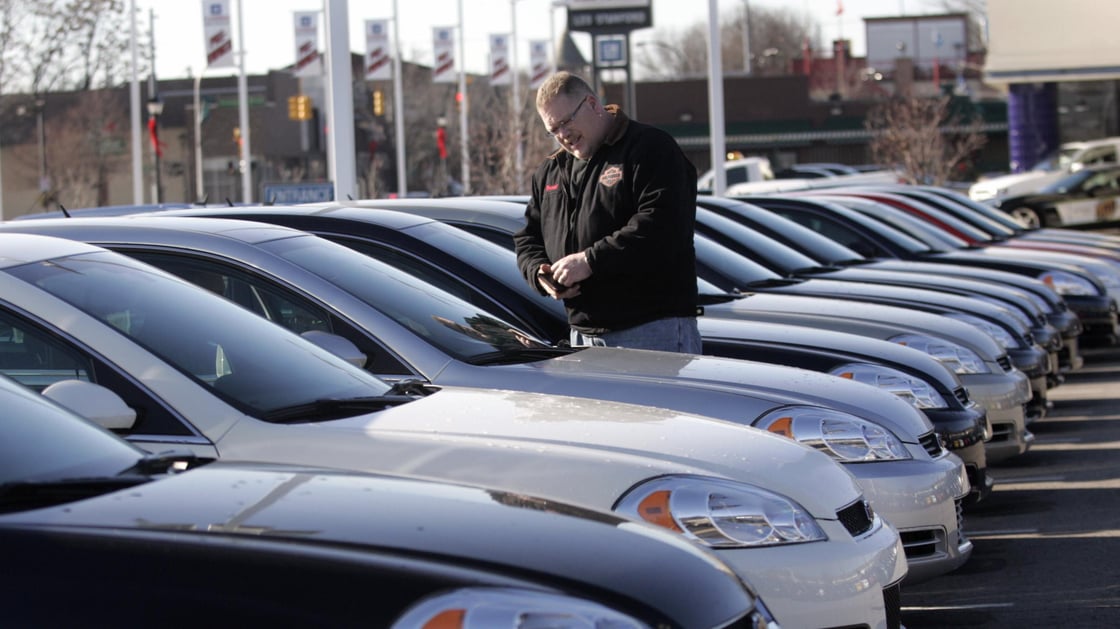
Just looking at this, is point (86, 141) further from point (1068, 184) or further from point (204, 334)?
point (204, 334)

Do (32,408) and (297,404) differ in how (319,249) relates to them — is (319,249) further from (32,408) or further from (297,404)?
(32,408)

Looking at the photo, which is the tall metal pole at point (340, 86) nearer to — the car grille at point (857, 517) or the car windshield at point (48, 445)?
the car grille at point (857, 517)

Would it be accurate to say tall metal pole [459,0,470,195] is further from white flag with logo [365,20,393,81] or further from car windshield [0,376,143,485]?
car windshield [0,376,143,485]

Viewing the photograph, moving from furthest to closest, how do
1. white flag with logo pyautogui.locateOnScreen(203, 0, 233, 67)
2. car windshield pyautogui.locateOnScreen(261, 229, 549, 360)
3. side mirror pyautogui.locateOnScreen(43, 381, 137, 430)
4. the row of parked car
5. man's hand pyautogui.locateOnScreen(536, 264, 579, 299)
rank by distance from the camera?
white flag with logo pyautogui.locateOnScreen(203, 0, 233, 67), man's hand pyautogui.locateOnScreen(536, 264, 579, 299), car windshield pyautogui.locateOnScreen(261, 229, 549, 360), side mirror pyautogui.locateOnScreen(43, 381, 137, 430), the row of parked car

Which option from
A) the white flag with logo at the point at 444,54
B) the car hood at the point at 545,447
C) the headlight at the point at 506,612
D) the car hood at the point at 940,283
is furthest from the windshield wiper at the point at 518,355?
the white flag with logo at the point at 444,54

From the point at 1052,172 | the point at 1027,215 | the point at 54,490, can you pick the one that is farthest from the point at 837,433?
the point at 1052,172

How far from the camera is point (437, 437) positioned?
4.23 m

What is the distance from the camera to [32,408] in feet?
11.2

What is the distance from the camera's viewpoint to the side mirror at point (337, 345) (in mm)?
4957

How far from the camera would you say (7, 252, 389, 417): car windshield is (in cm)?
434

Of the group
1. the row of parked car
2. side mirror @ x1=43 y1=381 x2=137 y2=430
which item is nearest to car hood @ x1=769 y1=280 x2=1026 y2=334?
the row of parked car

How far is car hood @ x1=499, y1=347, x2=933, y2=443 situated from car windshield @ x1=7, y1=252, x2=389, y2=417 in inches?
39.4

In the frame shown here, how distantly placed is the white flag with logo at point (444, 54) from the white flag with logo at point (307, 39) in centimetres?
772

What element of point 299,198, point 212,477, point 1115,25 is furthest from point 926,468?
point 1115,25
